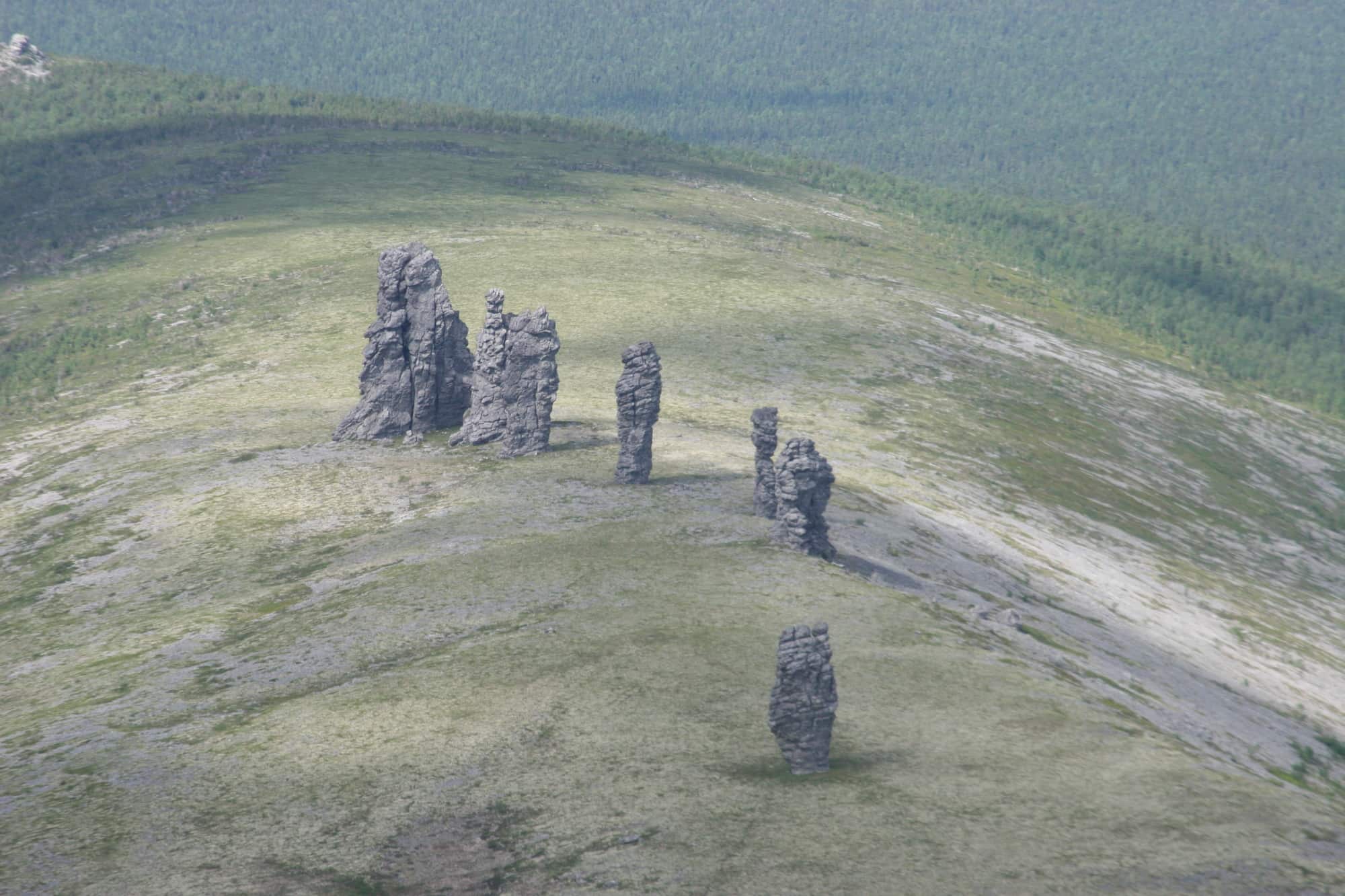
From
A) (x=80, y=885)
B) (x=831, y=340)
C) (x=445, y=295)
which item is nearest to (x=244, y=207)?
(x=831, y=340)

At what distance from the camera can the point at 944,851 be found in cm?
3166

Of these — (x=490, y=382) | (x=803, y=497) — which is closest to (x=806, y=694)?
(x=803, y=497)

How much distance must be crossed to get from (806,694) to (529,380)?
4146 centimetres

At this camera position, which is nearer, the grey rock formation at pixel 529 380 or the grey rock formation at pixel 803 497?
the grey rock formation at pixel 803 497

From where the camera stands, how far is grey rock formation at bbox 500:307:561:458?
73.8 metres

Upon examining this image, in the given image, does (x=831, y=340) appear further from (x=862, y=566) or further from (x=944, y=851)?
(x=944, y=851)

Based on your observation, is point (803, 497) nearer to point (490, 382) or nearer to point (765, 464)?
point (765, 464)

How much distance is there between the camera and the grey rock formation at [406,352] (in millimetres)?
79812

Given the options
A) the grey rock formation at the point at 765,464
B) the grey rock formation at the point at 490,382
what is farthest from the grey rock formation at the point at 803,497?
the grey rock formation at the point at 490,382

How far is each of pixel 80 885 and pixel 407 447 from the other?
48032 millimetres

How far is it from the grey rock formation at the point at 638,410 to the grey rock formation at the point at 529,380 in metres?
8.08

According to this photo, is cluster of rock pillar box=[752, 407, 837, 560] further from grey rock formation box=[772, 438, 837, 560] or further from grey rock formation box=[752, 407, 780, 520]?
grey rock formation box=[752, 407, 780, 520]

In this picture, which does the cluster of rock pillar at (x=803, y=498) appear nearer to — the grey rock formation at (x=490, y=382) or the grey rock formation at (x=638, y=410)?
the grey rock formation at (x=638, y=410)

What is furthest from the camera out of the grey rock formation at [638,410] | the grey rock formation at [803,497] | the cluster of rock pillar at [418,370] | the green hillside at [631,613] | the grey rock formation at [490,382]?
the cluster of rock pillar at [418,370]
